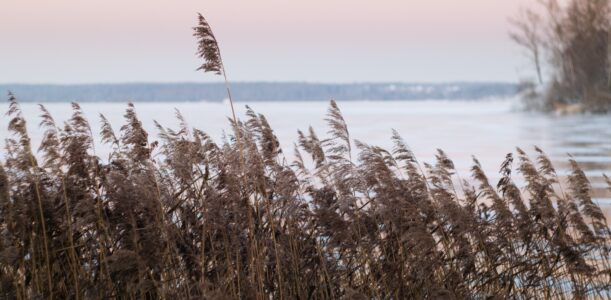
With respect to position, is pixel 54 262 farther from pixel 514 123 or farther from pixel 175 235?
pixel 514 123

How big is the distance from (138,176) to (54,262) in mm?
821

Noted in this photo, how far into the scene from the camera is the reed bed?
475cm

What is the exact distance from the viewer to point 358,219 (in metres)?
5.45

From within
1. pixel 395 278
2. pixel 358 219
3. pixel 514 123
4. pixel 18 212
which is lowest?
pixel 514 123

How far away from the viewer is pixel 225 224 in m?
4.92

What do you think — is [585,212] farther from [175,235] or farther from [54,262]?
[54,262]

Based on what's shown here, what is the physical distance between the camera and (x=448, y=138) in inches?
1169

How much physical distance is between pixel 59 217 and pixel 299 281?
4.51 feet

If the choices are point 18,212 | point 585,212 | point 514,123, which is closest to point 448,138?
point 514,123

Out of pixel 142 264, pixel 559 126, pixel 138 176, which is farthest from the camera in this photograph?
pixel 559 126

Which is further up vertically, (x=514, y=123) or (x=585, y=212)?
(x=585, y=212)

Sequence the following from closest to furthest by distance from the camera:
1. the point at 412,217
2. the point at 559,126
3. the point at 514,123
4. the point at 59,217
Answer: the point at 59,217 → the point at 412,217 → the point at 559,126 → the point at 514,123

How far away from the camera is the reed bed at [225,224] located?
475 cm

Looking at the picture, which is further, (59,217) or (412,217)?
(412,217)
